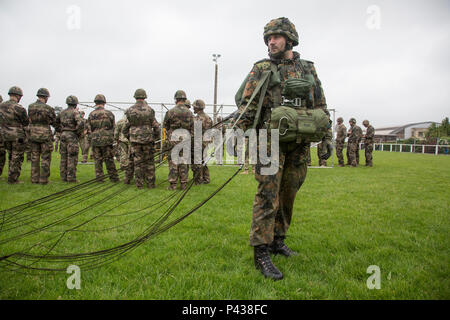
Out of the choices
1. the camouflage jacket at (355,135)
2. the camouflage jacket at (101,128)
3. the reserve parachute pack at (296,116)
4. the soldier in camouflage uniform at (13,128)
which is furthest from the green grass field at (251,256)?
the camouflage jacket at (355,135)

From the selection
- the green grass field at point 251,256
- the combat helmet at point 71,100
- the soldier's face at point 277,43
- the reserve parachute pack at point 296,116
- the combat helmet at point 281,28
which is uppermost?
the combat helmet at point 71,100

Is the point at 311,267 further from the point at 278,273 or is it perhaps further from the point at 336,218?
the point at 336,218

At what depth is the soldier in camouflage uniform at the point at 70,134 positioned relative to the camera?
27.1 ft

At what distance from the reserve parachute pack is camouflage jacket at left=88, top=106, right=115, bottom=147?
6769 mm

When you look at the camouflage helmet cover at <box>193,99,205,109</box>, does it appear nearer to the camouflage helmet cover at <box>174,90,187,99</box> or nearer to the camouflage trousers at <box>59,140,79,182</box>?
the camouflage helmet cover at <box>174,90,187,99</box>

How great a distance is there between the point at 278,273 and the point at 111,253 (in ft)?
6.81

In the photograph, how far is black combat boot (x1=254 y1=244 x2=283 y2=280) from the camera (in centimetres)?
270

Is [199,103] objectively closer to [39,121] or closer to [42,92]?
[42,92]

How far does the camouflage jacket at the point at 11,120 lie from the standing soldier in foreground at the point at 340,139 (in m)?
14.6

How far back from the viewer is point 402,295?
93.9 inches

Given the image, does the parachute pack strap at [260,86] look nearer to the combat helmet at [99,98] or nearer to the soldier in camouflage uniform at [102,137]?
the soldier in camouflage uniform at [102,137]

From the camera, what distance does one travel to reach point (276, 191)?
9.24 feet

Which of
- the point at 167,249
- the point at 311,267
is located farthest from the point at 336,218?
the point at 167,249
